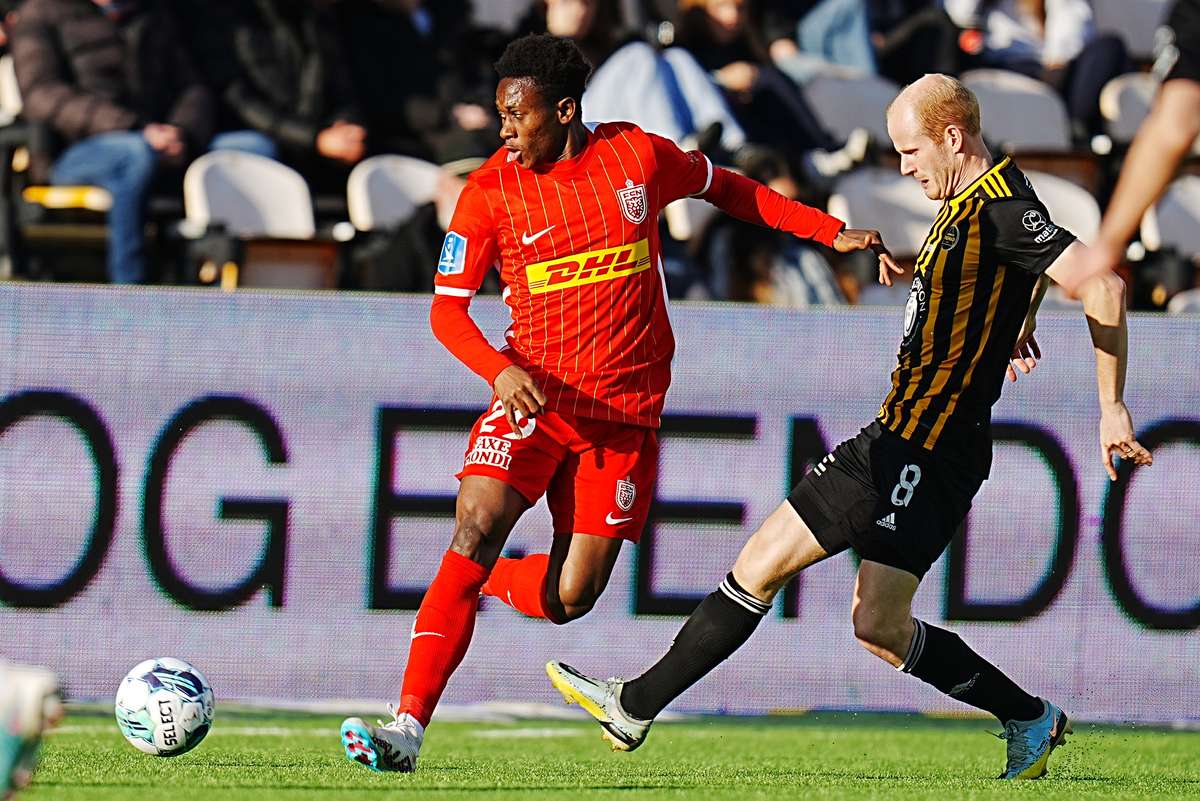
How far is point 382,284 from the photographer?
955 cm

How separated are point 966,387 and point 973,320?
0.20 metres

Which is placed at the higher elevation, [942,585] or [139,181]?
[139,181]

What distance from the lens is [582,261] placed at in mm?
5848

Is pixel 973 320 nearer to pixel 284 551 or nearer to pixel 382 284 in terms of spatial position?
pixel 284 551

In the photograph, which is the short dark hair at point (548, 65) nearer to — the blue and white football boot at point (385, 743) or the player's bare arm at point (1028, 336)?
the player's bare arm at point (1028, 336)

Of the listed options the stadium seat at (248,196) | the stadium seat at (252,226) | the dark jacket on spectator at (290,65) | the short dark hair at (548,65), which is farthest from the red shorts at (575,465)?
the dark jacket on spectator at (290,65)

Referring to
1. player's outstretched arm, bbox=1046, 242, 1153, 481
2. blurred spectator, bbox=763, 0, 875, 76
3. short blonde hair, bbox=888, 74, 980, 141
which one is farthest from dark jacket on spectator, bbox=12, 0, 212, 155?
player's outstretched arm, bbox=1046, 242, 1153, 481

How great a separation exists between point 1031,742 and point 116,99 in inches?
256

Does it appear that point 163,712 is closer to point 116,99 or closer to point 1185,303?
point 116,99

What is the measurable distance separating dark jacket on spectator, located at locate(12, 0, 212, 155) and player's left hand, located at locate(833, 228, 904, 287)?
524 cm

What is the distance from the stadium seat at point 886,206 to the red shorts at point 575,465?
4.95m

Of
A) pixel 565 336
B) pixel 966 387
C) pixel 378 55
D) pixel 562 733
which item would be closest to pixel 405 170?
pixel 378 55

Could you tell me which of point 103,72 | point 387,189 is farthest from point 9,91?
point 387,189

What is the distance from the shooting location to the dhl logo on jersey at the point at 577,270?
5.85 metres
